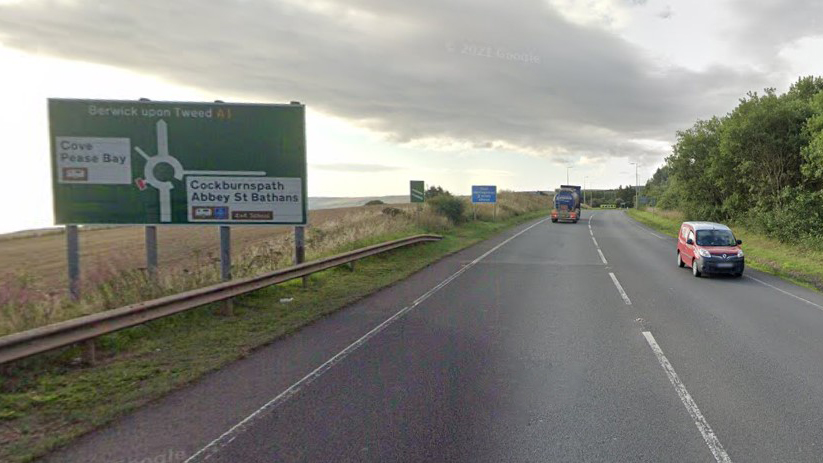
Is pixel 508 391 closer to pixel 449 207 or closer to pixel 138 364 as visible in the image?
pixel 138 364

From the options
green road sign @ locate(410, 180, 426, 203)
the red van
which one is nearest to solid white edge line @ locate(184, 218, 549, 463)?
the red van

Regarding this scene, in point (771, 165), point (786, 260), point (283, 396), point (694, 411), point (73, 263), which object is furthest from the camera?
point (771, 165)

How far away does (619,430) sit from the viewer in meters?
4.58

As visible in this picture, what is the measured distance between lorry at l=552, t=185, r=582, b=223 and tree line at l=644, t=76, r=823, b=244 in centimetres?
1139

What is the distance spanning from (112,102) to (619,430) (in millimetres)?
12132

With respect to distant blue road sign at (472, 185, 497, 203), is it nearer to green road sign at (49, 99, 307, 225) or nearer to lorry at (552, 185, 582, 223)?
lorry at (552, 185, 582, 223)

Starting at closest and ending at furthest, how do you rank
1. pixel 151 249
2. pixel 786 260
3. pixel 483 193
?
pixel 151 249 < pixel 786 260 < pixel 483 193

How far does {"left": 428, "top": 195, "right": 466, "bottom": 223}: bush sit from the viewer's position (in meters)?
35.0

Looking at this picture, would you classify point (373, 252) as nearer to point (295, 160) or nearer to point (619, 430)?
point (295, 160)

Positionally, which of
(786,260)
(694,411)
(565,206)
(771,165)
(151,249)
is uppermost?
(771,165)

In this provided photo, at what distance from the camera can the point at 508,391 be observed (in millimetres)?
5555

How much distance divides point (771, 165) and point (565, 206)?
20.2m

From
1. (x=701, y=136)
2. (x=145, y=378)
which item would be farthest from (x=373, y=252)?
(x=701, y=136)

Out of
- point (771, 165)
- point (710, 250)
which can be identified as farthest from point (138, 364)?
point (771, 165)
